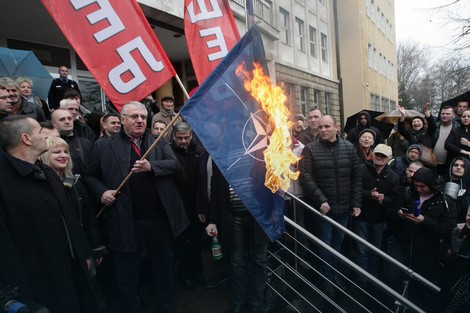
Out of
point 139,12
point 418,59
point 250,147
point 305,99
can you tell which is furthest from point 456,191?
point 418,59

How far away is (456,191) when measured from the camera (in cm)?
402

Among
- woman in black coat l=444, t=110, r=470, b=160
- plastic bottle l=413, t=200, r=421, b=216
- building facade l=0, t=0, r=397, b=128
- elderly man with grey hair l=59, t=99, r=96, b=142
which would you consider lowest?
plastic bottle l=413, t=200, r=421, b=216

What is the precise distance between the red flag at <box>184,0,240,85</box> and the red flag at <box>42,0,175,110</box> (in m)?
0.54

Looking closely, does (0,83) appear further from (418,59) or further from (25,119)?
(418,59)

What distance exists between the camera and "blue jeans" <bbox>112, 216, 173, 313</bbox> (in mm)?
2922

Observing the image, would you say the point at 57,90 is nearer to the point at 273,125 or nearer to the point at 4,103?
the point at 4,103

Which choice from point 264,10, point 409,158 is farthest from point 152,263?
point 264,10

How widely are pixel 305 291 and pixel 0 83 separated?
13.8 ft

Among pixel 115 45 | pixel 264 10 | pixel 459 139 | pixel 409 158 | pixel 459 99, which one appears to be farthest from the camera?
pixel 264 10

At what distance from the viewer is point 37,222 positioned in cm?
223

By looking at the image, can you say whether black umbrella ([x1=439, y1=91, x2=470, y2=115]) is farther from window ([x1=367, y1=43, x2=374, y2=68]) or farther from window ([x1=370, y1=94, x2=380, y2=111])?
window ([x1=367, y1=43, x2=374, y2=68])

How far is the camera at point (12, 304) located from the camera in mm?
1725

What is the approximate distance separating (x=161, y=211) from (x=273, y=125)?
4.41ft

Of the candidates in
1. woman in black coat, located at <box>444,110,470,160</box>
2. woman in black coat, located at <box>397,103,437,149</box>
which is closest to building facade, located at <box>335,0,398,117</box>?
woman in black coat, located at <box>397,103,437,149</box>
